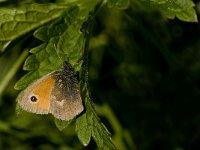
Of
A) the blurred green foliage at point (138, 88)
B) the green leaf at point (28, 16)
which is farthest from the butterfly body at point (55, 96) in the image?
the blurred green foliage at point (138, 88)

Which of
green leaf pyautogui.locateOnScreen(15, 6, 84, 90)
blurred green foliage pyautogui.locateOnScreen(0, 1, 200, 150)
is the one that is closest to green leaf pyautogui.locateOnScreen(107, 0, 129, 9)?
green leaf pyautogui.locateOnScreen(15, 6, 84, 90)

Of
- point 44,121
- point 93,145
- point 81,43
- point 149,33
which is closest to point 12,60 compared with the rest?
point 44,121

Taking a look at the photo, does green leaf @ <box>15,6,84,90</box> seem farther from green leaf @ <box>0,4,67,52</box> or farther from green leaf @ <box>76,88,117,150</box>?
green leaf @ <box>76,88,117,150</box>

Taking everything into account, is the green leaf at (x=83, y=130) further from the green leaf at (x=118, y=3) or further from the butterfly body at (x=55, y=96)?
the green leaf at (x=118, y=3)

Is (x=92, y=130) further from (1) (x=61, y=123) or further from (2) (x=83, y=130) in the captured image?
(1) (x=61, y=123)

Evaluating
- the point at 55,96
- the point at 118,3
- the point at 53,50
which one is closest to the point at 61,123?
the point at 55,96

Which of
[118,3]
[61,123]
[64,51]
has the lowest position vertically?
[61,123]
